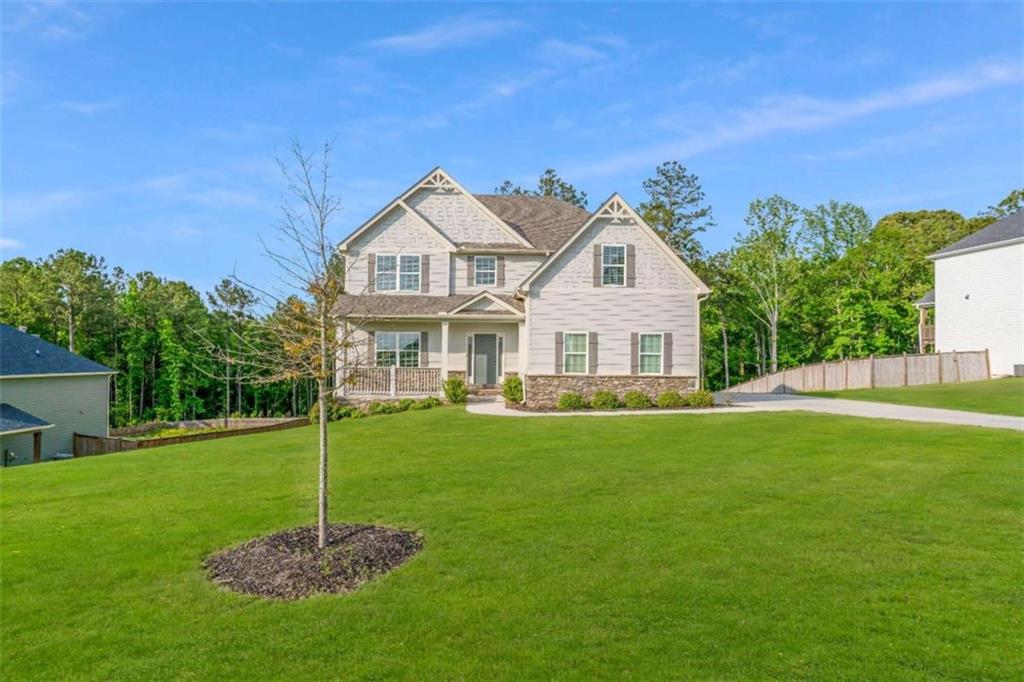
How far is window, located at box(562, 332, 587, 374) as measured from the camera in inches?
811

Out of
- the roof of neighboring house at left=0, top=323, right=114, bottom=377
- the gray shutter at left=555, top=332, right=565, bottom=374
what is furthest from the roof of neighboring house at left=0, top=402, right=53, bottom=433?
the gray shutter at left=555, top=332, right=565, bottom=374

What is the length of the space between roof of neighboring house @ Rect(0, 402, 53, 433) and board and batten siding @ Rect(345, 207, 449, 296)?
13.3m

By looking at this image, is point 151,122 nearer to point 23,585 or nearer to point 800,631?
point 23,585

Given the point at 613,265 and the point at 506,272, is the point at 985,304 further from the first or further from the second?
the point at 506,272

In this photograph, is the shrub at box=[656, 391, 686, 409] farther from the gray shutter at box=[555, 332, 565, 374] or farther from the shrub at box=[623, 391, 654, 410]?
the gray shutter at box=[555, 332, 565, 374]

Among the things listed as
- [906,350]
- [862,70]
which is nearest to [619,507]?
[862,70]

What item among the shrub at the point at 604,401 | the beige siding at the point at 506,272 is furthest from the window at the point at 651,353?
the beige siding at the point at 506,272

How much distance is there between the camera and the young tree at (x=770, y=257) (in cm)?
4169

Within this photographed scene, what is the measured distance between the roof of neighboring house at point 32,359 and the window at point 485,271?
18799mm

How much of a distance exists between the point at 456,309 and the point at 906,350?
3565 cm

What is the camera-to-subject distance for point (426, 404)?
2159 cm

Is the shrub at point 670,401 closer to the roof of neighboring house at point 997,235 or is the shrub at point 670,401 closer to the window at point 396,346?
the window at point 396,346

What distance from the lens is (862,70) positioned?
1798cm

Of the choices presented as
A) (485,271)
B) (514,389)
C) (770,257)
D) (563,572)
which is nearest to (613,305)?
(514,389)
